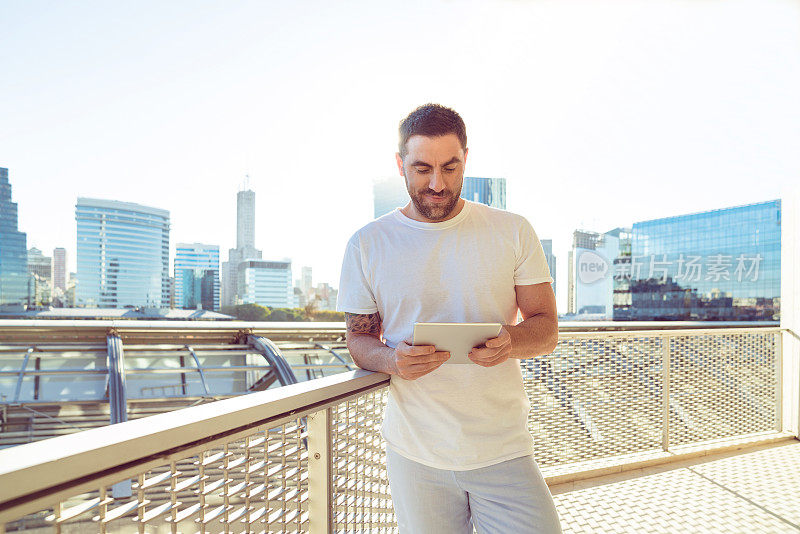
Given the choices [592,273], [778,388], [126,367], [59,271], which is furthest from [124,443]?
[59,271]

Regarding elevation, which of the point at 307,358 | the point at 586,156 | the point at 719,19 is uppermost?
A: the point at 586,156

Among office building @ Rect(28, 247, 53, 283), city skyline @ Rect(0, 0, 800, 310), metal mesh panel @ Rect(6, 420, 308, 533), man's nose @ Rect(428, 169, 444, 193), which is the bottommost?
metal mesh panel @ Rect(6, 420, 308, 533)

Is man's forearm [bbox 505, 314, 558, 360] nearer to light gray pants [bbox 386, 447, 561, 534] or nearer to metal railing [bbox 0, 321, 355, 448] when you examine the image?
light gray pants [bbox 386, 447, 561, 534]

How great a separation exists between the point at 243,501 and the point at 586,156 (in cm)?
3499

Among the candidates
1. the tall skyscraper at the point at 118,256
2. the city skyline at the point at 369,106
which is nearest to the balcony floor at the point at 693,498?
the city skyline at the point at 369,106

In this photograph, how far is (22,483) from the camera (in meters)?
0.53

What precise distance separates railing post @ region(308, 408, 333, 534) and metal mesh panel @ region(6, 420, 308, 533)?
0.06ft

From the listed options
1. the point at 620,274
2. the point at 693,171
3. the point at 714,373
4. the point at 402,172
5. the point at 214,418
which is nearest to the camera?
the point at 214,418

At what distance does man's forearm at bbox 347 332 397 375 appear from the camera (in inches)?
53.3

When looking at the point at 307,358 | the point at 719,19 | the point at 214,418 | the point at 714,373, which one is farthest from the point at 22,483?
the point at 307,358

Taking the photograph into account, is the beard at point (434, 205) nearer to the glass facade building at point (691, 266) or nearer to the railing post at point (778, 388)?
the railing post at point (778, 388)

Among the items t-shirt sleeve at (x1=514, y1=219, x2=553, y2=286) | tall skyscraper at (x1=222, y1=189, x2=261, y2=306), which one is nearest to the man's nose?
t-shirt sleeve at (x1=514, y1=219, x2=553, y2=286)

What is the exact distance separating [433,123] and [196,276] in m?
42.5

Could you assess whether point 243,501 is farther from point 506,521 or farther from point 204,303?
point 204,303
